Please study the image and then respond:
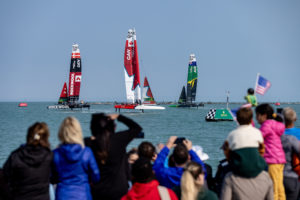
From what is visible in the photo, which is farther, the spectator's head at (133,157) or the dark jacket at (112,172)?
the spectator's head at (133,157)

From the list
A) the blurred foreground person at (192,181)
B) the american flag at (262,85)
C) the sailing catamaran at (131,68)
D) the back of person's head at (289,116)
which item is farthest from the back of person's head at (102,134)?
the sailing catamaran at (131,68)

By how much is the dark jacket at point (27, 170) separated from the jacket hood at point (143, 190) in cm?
98

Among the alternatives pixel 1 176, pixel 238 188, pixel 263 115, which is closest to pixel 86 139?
pixel 1 176

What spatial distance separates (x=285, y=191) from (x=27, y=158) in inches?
132

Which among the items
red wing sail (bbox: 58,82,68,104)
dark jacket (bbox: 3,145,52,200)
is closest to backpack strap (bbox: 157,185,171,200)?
dark jacket (bbox: 3,145,52,200)

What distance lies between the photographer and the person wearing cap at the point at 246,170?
381 cm

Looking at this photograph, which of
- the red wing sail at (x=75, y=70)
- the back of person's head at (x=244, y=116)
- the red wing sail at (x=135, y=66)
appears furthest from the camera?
the red wing sail at (x=75, y=70)

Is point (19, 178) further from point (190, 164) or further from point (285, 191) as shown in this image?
point (285, 191)

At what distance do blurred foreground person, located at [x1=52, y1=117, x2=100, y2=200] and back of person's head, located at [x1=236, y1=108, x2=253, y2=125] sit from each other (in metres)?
1.77

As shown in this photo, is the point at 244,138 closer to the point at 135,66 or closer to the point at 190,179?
the point at 190,179

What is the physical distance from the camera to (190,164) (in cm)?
339

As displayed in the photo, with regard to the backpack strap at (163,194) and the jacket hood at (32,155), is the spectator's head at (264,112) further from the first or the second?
the jacket hood at (32,155)

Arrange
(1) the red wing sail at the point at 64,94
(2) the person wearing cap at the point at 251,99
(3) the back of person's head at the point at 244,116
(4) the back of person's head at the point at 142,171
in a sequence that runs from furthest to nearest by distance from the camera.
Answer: (1) the red wing sail at the point at 64,94 < (2) the person wearing cap at the point at 251,99 < (3) the back of person's head at the point at 244,116 < (4) the back of person's head at the point at 142,171

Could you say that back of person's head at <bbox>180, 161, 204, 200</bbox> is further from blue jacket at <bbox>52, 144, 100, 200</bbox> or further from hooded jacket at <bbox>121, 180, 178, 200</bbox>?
blue jacket at <bbox>52, 144, 100, 200</bbox>
